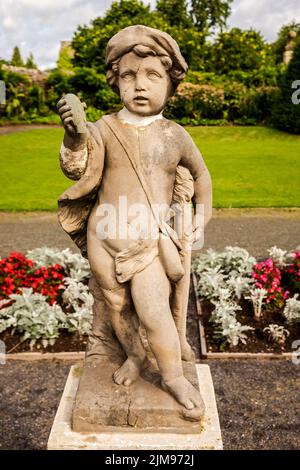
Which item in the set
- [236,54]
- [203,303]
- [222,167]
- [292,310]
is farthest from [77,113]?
[236,54]

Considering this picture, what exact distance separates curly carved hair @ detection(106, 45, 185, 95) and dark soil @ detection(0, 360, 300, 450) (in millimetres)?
3394

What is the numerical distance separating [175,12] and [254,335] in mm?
35609

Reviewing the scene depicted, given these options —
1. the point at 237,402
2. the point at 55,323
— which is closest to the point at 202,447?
the point at 237,402

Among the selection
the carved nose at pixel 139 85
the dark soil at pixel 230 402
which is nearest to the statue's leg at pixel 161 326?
the carved nose at pixel 139 85

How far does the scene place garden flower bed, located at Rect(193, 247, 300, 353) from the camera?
5.84m

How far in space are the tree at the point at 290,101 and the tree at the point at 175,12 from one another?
17.6 metres

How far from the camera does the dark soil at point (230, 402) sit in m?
4.43

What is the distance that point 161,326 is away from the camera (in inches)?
104

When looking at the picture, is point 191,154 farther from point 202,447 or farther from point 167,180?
point 202,447

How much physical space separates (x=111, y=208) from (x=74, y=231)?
0.32 meters

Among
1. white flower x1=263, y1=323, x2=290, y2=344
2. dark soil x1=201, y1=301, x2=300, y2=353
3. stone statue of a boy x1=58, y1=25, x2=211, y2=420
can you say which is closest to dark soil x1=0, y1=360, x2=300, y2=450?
dark soil x1=201, y1=301, x2=300, y2=353

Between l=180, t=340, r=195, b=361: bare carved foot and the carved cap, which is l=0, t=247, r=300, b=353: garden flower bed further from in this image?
the carved cap

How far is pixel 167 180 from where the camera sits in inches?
110

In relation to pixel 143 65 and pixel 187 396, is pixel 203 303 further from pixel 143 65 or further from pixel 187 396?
pixel 143 65
